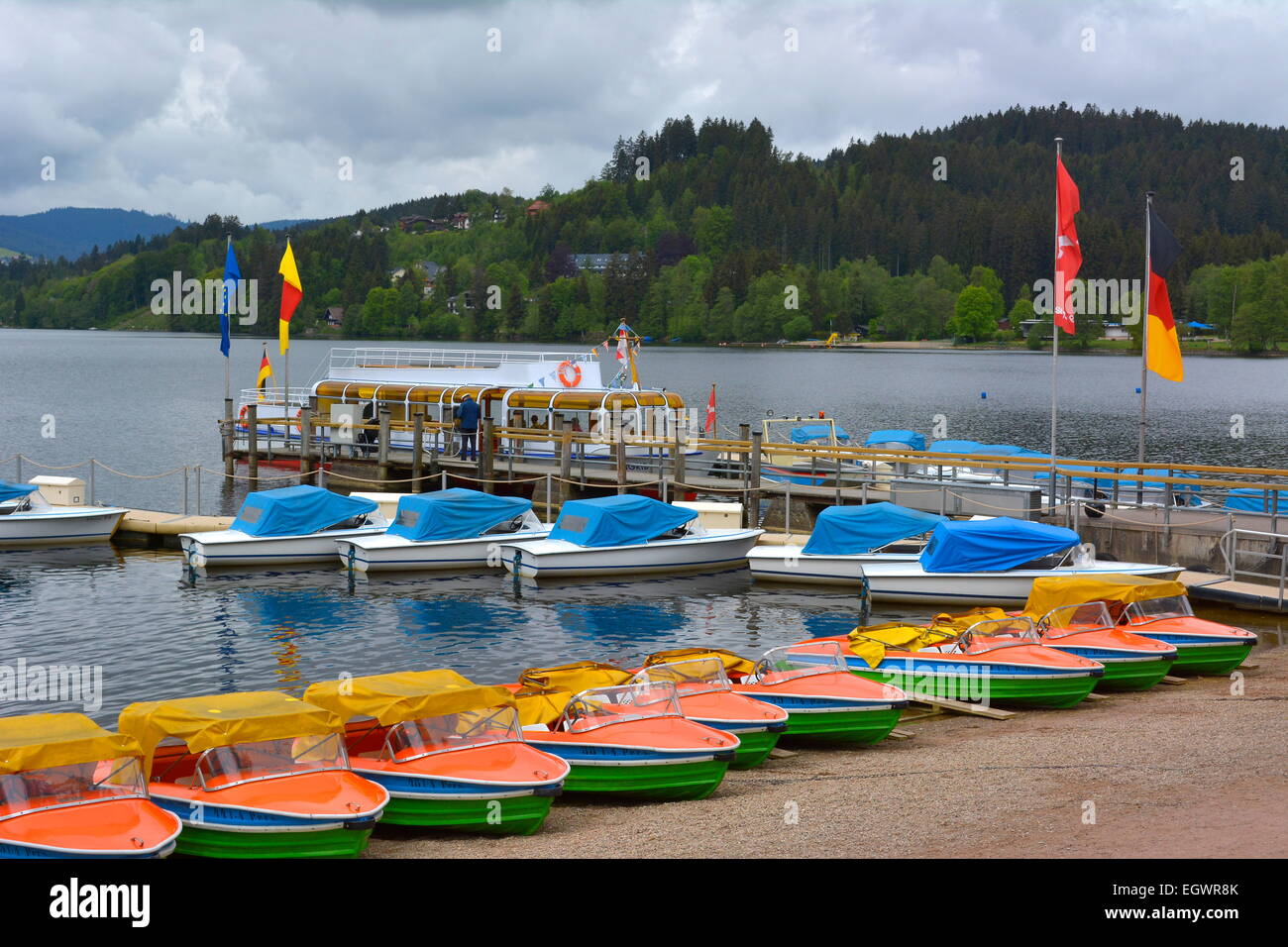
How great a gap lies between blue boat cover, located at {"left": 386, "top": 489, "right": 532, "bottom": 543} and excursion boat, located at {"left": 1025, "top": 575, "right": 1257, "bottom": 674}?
14906 millimetres

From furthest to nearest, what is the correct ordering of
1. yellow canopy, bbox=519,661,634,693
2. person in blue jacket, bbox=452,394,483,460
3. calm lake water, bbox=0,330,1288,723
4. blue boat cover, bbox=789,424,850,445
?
1. blue boat cover, bbox=789,424,850,445
2. person in blue jacket, bbox=452,394,483,460
3. calm lake water, bbox=0,330,1288,723
4. yellow canopy, bbox=519,661,634,693

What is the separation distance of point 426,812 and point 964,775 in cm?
616

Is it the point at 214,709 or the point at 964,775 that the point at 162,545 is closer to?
the point at 214,709

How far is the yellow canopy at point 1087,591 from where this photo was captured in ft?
69.0

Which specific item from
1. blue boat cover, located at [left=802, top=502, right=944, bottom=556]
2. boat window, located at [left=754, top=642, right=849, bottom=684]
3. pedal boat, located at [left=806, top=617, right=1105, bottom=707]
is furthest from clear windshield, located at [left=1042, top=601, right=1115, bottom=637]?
blue boat cover, located at [left=802, top=502, right=944, bottom=556]

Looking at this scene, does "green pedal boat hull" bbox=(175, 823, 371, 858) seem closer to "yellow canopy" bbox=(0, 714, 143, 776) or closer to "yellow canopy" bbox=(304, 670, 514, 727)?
"yellow canopy" bbox=(0, 714, 143, 776)

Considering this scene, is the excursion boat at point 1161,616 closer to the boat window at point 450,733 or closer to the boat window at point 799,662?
the boat window at point 799,662

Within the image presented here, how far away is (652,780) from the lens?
46.4 ft

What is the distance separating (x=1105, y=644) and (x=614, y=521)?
1381 centimetres

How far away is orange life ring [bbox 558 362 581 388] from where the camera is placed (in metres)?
44.9

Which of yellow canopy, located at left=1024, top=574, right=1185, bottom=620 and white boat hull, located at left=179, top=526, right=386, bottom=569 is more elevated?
yellow canopy, located at left=1024, top=574, right=1185, bottom=620

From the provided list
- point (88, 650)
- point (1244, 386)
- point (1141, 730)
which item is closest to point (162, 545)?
point (88, 650)

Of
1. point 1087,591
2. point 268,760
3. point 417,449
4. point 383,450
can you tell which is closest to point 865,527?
point 1087,591

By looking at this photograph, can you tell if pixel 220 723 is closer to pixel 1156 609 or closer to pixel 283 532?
pixel 1156 609
